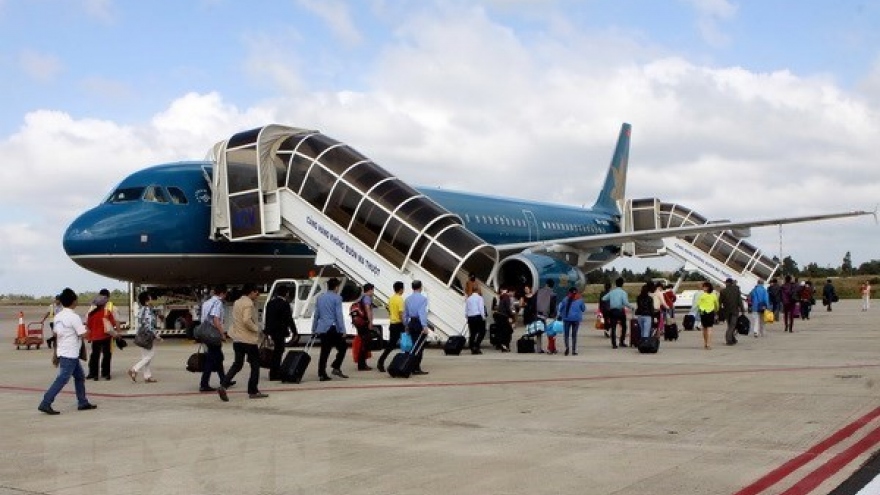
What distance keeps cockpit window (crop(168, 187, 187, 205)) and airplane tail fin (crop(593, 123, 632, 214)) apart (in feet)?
86.2

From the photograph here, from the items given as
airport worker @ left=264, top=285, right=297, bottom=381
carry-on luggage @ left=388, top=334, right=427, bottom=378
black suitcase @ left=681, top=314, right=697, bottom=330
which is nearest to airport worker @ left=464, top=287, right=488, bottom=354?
carry-on luggage @ left=388, top=334, right=427, bottom=378

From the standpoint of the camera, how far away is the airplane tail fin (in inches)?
1747

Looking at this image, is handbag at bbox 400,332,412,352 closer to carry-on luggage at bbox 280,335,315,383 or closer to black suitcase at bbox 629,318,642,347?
carry-on luggage at bbox 280,335,315,383

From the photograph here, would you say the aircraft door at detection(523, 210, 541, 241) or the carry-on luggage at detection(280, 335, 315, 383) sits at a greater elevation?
the aircraft door at detection(523, 210, 541, 241)

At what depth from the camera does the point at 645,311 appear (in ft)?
62.0

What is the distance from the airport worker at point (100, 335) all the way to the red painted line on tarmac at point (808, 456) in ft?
35.0

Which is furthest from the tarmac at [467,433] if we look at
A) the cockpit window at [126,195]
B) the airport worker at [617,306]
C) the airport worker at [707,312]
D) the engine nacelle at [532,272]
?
the engine nacelle at [532,272]

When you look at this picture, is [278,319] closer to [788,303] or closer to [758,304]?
[758,304]

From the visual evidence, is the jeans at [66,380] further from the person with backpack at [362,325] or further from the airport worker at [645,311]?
the airport worker at [645,311]

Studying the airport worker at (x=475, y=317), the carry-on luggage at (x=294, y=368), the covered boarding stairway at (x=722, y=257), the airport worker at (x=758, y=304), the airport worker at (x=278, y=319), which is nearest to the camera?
the airport worker at (x=278, y=319)

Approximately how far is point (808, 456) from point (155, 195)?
671 inches

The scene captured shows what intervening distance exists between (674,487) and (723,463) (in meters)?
0.95

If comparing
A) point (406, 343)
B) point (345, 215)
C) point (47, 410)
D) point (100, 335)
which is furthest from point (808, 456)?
point (345, 215)

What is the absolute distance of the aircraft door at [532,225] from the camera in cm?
3422
